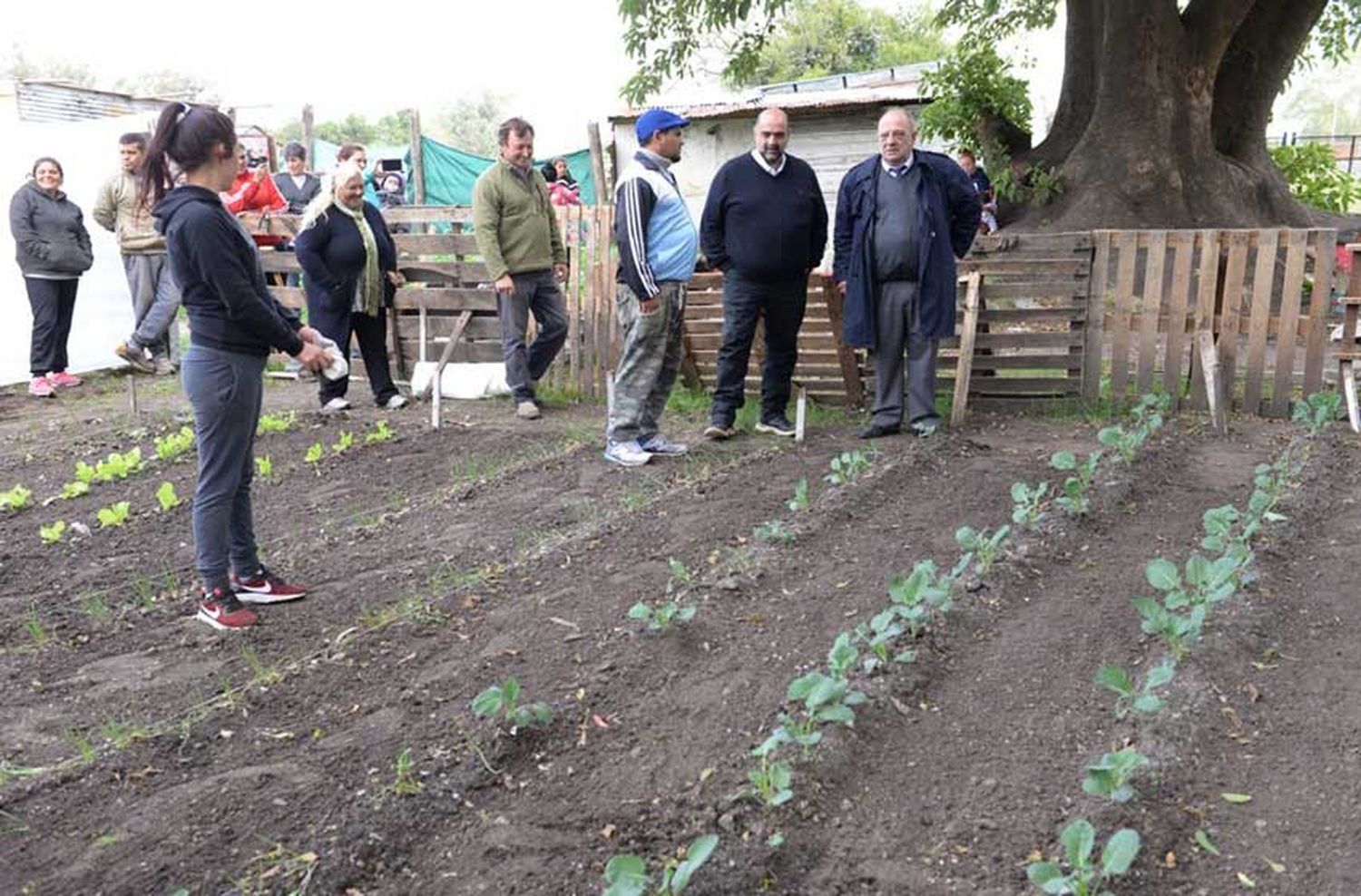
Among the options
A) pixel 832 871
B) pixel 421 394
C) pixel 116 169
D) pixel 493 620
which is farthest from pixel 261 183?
pixel 832 871

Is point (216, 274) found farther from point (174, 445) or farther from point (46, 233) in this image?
point (46, 233)

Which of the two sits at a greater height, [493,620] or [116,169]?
[116,169]

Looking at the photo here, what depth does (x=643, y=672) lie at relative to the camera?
3.54 metres

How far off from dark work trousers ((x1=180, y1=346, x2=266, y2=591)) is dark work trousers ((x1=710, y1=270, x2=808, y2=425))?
305cm

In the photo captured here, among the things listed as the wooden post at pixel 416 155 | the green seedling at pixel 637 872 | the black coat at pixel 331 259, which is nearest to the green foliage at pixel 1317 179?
the black coat at pixel 331 259

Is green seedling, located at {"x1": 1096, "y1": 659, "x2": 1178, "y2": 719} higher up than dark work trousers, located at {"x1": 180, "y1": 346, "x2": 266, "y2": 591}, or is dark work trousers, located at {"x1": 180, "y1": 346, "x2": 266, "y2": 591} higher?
dark work trousers, located at {"x1": 180, "y1": 346, "x2": 266, "y2": 591}

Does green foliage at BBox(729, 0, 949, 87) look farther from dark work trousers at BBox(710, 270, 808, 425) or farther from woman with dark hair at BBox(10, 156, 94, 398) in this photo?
dark work trousers at BBox(710, 270, 808, 425)

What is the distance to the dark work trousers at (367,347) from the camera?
7746 mm

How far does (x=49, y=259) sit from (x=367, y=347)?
2.88 meters

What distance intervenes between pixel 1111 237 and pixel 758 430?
95.7 inches

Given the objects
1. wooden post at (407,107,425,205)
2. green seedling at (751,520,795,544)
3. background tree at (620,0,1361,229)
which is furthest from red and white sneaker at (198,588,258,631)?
wooden post at (407,107,425,205)

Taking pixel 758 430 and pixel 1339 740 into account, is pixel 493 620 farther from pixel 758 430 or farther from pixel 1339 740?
pixel 758 430

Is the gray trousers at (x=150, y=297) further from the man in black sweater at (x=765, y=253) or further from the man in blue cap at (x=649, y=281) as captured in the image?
the man in black sweater at (x=765, y=253)

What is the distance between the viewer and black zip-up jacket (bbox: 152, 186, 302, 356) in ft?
12.6
